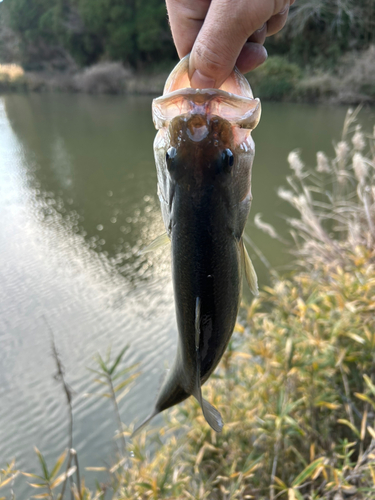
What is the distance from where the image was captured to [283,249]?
18.5ft

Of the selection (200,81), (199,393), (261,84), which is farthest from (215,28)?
(261,84)

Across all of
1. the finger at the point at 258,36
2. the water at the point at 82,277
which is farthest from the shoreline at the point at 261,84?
the finger at the point at 258,36

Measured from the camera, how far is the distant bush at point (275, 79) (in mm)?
16859

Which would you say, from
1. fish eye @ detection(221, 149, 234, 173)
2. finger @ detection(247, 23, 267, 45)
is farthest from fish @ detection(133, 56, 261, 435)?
finger @ detection(247, 23, 267, 45)

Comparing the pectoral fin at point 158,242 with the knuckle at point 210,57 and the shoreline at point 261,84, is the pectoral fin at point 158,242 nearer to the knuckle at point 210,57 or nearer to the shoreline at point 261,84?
the knuckle at point 210,57

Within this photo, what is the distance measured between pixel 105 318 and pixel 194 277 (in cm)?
370

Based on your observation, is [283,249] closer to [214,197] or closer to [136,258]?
[136,258]

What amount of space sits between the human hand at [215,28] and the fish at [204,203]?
7 cm

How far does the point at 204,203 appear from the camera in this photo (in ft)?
3.18

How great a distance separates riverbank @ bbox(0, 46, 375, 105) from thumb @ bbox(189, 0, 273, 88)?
52.2ft

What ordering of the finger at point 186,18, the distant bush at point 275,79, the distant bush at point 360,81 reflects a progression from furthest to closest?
the distant bush at point 275,79
the distant bush at point 360,81
the finger at point 186,18

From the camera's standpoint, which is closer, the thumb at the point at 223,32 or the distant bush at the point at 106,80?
the thumb at the point at 223,32

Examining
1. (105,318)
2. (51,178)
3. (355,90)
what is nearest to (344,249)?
(105,318)

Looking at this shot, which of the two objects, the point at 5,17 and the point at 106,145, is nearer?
the point at 106,145
